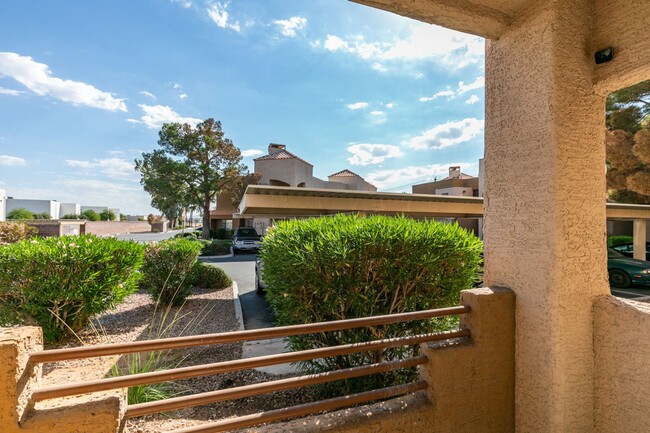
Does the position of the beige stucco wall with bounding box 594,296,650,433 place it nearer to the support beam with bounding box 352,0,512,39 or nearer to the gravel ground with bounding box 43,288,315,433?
the support beam with bounding box 352,0,512,39

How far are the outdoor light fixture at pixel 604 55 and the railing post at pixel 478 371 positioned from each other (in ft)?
6.02

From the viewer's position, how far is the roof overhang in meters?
8.29

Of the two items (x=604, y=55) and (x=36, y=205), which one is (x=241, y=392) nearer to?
(x=604, y=55)

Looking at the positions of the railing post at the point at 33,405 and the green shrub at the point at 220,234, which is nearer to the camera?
the railing post at the point at 33,405

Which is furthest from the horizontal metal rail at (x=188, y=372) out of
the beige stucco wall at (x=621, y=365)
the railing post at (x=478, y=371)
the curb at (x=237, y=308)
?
the curb at (x=237, y=308)

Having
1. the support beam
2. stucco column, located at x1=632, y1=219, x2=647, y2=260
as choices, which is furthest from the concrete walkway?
stucco column, located at x1=632, y1=219, x2=647, y2=260

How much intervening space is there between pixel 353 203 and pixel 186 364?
6.50 metres

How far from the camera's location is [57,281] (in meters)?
4.61

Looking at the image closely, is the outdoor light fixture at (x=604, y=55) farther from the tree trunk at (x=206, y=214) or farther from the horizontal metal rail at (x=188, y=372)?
the tree trunk at (x=206, y=214)

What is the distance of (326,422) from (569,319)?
179 cm

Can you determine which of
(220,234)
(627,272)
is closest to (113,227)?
(220,234)

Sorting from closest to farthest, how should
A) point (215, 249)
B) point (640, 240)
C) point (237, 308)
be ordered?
point (237, 308) < point (640, 240) < point (215, 249)

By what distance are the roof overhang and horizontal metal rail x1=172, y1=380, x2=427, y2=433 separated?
21.1 ft

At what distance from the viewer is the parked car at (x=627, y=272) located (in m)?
9.70
